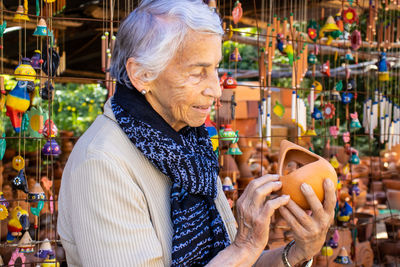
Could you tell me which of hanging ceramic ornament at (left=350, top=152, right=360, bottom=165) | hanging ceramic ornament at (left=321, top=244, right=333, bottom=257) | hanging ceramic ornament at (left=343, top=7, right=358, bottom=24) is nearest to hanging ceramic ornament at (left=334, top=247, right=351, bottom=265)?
hanging ceramic ornament at (left=321, top=244, right=333, bottom=257)

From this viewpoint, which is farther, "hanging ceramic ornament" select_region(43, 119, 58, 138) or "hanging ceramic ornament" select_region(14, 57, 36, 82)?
"hanging ceramic ornament" select_region(43, 119, 58, 138)

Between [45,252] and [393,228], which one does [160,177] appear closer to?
[45,252]

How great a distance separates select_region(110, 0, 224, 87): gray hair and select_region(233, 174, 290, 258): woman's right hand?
1.11 feet

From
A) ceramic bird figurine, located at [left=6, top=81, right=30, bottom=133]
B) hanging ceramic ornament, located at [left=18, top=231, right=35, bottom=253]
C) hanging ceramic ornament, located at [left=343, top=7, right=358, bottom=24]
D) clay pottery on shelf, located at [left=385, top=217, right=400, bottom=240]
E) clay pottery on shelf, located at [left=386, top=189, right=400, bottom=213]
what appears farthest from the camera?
clay pottery on shelf, located at [left=386, top=189, right=400, bottom=213]

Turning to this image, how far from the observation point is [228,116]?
277 centimetres

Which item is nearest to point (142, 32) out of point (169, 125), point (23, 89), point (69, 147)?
point (169, 125)

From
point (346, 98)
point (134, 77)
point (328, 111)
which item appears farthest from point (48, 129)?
point (346, 98)

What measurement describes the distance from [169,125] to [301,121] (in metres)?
1.96

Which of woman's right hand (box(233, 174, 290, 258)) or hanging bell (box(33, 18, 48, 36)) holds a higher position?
hanging bell (box(33, 18, 48, 36))

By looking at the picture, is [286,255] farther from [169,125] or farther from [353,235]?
[353,235]

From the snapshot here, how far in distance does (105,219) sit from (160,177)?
199 mm

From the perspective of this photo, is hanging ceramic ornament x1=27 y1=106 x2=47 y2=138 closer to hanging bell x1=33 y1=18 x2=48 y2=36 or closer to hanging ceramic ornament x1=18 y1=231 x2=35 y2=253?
hanging bell x1=33 y1=18 x2=48 y2=36

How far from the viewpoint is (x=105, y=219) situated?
92 centimetres

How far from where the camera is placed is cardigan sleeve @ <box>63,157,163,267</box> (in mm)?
915
